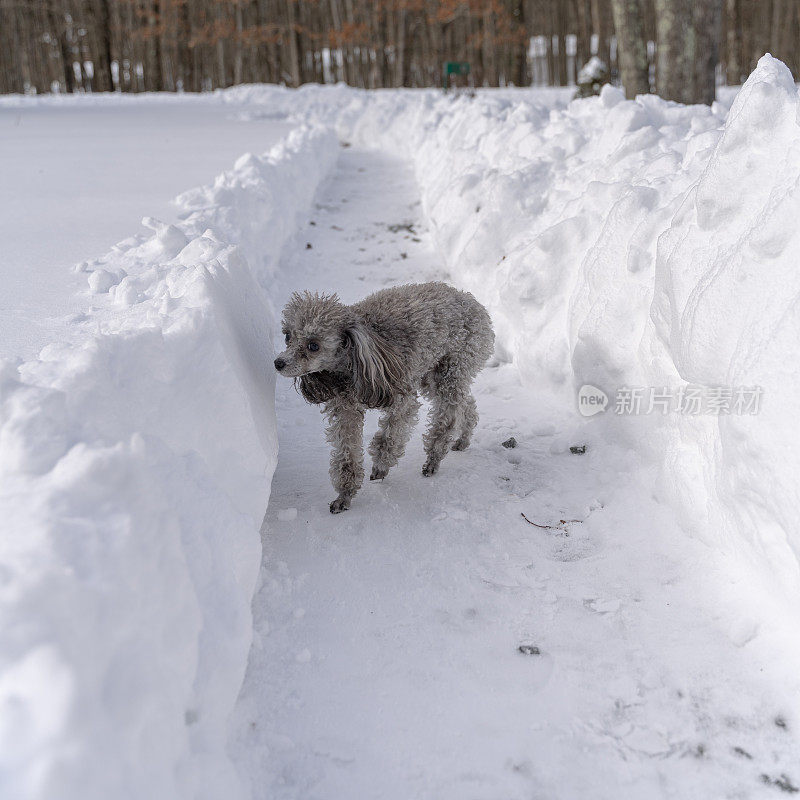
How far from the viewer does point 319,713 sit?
2641 mm

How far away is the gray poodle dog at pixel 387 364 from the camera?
3.67 meters

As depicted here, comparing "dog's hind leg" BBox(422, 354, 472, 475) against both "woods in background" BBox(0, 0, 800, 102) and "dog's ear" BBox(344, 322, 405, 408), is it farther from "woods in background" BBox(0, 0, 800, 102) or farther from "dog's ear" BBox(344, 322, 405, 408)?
"woods in background" BBox(0, 0, 800, 102)

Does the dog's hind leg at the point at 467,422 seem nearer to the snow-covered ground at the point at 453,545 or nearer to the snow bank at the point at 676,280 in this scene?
the snow-covered ground at the point at 453,545

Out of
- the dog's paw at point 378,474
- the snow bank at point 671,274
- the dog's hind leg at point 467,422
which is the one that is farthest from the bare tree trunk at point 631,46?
the dog's paw at point 378,474

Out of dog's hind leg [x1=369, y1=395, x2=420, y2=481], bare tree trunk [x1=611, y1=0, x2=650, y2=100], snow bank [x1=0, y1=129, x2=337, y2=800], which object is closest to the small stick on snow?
dog's hind leg [x1=369, y1=395, x2=420, y2=481]

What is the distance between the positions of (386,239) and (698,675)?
6.88 meters

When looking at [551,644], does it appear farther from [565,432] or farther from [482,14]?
[482,14]

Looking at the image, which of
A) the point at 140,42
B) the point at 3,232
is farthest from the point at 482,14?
the point at 3,232

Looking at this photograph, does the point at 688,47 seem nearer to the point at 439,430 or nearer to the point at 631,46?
the point at 631,46

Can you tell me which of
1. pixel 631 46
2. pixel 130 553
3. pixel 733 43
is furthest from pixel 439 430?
pixel 733 43

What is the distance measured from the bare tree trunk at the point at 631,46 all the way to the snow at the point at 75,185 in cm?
558

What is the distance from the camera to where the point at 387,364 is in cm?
373

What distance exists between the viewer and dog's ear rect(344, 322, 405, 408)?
144 inches

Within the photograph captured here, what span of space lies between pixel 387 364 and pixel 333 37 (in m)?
32.5
